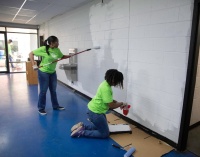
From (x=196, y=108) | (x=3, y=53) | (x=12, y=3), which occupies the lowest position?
(x=196, y=108)

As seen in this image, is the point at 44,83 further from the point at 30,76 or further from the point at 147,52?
the point at 30,76

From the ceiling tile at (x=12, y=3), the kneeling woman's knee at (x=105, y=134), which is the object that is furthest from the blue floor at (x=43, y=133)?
the ceiling tile at (x=12, y=3)

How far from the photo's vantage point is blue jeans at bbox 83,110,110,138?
7.39 ft

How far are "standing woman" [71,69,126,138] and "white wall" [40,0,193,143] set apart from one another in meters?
0.50

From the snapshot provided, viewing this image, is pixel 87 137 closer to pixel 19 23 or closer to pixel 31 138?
pixel 31 138

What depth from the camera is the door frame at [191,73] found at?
5.86 feet

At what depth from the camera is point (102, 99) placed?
2.25 meters

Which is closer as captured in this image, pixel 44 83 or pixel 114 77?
pixel 114 77

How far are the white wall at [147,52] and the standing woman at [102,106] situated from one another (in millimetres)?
499

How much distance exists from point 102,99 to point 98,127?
0.40m

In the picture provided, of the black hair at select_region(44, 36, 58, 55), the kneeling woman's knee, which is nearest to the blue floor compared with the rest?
the kneeling woman's knee

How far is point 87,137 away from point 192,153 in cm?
136

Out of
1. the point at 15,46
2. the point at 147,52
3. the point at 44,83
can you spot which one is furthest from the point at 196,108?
the point at 15,46

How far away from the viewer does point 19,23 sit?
737 cm
